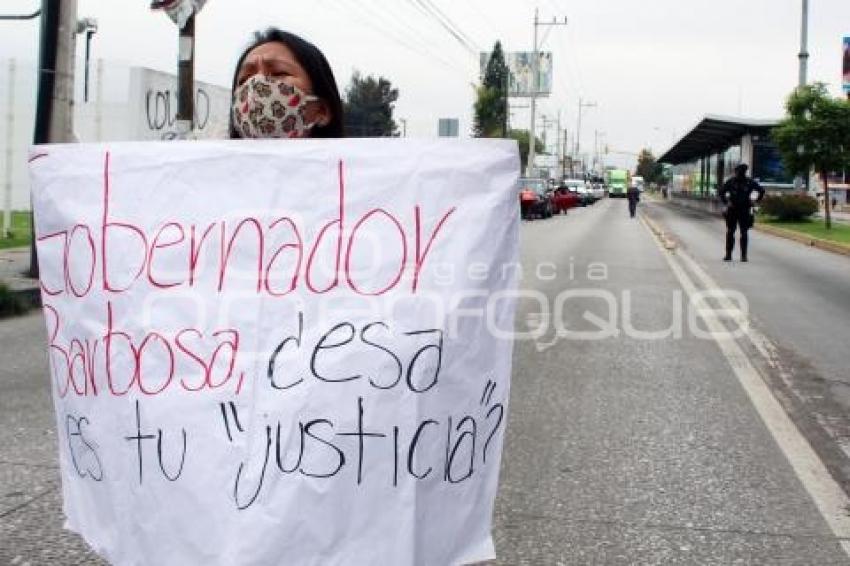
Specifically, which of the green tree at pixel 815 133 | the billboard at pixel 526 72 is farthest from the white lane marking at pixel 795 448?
the billboard at pixel 526 72

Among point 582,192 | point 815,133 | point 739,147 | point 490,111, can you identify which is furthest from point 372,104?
point 815,133

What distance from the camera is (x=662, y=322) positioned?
9.95m

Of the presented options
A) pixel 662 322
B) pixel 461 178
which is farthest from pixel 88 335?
pixel 662 322

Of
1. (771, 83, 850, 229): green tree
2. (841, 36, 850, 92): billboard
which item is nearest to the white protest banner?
(771, 83, 850, 229): green tree

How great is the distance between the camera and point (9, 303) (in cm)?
1020

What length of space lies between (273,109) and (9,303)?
866 centimetres

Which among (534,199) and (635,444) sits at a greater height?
(534,199)

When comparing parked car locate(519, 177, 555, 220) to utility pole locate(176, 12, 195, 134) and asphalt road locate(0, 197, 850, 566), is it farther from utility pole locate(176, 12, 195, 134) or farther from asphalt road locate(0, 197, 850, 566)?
asphalt road locate(0, 197, 850, 566)

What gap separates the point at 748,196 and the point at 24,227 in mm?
13753

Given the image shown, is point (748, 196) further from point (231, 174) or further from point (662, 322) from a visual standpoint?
point (231, 174)

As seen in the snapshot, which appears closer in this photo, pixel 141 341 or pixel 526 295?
pixel 141 341

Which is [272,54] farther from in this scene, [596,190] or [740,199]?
[596,190]

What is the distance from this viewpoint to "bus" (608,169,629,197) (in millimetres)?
107812

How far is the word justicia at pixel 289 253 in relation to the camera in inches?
85.0
